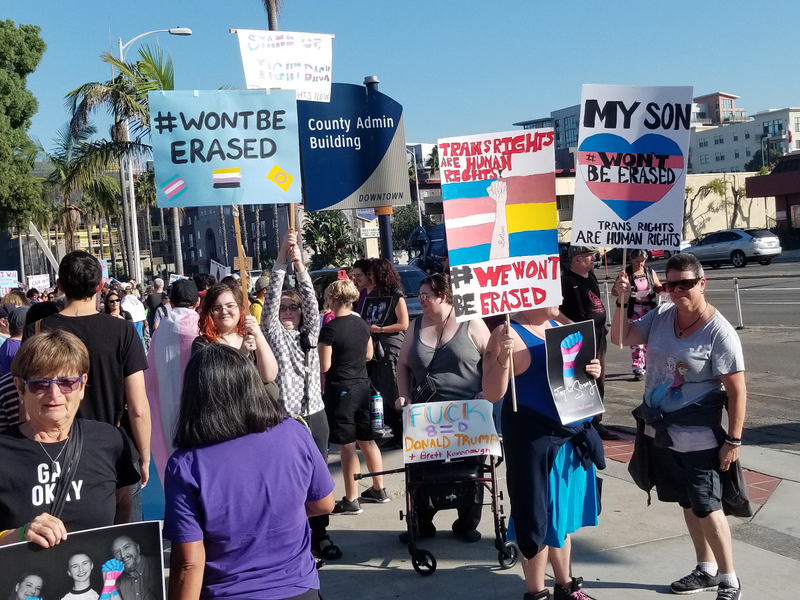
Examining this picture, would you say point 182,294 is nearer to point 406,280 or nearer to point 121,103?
point 406,280

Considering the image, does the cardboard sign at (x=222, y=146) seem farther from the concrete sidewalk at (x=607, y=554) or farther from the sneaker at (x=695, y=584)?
the sneaker at (x=695, y=584)

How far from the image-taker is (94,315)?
4.15 m

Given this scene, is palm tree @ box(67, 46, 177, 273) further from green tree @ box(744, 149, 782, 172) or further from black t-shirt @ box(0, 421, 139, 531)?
green tree @ box(744, 149, 782, 172)

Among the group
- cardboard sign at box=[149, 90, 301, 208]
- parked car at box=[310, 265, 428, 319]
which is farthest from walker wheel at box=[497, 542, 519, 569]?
parked car at box=[310, 265, 428, 319]

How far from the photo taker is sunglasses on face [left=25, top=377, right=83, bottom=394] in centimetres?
282

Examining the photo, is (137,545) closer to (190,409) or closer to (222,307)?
(190,409)

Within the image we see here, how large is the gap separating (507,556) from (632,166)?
2603 mm

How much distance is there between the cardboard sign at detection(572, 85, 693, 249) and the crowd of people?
447 mm

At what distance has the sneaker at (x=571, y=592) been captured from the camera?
4227 mm

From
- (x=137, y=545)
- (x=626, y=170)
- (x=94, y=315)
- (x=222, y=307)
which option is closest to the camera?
(x=137, y=545)

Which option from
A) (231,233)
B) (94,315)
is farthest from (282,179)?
(231,233)

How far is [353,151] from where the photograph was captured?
7977mm

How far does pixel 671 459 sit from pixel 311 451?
2445 millimetres

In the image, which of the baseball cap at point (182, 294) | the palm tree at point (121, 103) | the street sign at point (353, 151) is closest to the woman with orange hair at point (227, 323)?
the baseball cap at point (182, 294)
